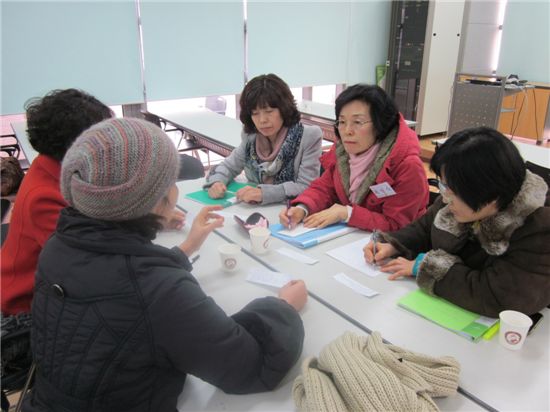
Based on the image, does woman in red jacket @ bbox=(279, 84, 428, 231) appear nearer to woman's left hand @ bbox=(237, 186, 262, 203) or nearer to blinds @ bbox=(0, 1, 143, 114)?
woman's left hand @ bbox=(237, 186, 262, 203)

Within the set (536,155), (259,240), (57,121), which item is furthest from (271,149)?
(536,155)

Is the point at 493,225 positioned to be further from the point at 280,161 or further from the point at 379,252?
the point at 280,161

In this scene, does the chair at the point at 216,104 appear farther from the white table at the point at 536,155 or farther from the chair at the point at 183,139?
the white table at the point at 536,155

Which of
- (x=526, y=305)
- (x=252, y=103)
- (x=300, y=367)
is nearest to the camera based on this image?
(x=300, y=367)

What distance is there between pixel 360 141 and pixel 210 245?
0.79 meters

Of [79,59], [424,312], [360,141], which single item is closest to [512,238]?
[424,312]

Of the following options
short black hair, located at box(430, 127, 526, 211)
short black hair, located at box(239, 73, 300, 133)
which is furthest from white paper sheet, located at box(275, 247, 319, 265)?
short black hair, located at box(239, 73, 300, 133)

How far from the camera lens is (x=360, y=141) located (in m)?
1.82

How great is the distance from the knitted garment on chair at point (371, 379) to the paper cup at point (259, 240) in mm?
638

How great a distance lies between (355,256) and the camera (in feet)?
5.02

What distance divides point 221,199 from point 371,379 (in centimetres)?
149

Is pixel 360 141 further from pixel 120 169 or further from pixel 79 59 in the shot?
pixel 79 59

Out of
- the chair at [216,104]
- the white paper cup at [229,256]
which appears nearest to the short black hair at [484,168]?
the white paper cup at [229,256]

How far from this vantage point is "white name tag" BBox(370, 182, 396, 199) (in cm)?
176
